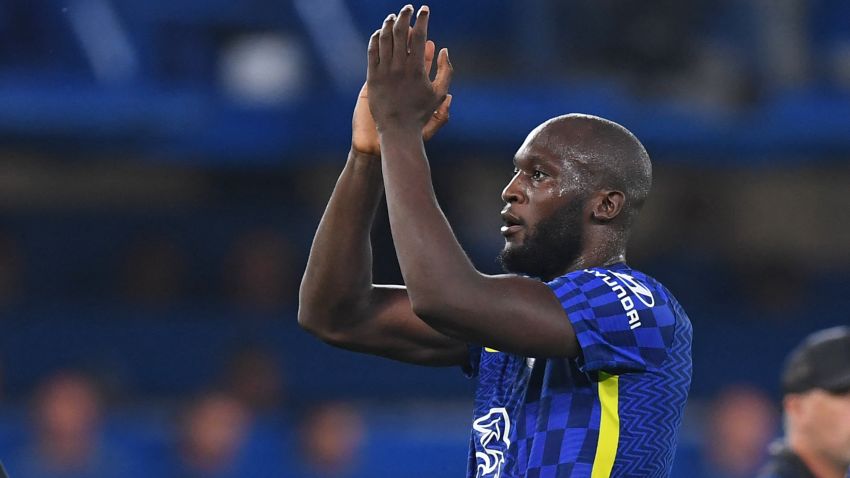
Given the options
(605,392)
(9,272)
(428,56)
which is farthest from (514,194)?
(9,272)

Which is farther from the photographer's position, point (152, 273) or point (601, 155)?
point (152, 273)

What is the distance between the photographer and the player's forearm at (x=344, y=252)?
11.0 feet

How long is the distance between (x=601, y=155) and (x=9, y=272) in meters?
8.66

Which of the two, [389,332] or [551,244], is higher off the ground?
[551,244]

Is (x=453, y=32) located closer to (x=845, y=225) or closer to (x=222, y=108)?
(x=222, y=108)

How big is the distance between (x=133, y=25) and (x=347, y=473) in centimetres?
364

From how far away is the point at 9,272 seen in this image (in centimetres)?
1099

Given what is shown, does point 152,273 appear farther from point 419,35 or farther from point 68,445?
point 419,35

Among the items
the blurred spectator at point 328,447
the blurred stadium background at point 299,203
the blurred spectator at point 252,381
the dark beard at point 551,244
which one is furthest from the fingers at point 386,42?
the blurred spectator at point 252,381

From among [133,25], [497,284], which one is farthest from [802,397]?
[133,25]

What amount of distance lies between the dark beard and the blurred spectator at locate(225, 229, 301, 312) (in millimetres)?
8015

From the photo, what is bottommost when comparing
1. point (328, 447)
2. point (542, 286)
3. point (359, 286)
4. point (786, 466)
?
point (328, 447)

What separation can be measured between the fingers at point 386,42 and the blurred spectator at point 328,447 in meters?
6.65

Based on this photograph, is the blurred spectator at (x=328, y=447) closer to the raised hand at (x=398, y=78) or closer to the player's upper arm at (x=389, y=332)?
the player's upper arm at (x=389, y=332)
